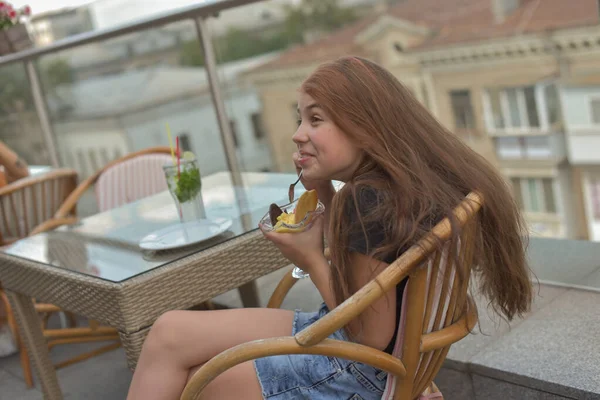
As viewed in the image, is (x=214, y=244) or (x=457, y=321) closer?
(x=457, y=321)

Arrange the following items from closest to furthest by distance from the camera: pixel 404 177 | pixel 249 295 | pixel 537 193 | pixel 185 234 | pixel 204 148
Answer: pixel 404 177, pixel 185 234, pixel 249 295, pixel 204 148, pixel 537 193

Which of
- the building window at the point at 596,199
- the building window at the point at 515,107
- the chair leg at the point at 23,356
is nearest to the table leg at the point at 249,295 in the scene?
the chair leg at the point at 23,356

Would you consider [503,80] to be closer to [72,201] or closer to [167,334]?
[72,201]

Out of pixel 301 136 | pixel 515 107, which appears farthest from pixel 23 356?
pixel 515 107

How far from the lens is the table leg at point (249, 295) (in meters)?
2.54

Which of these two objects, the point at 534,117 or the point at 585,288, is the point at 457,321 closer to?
the point at 585,288

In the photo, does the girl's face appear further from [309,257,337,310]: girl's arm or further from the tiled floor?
the tiled floor

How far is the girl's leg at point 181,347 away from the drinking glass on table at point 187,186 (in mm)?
543

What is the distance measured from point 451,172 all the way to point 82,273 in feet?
3.09

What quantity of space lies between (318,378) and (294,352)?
0.58 ft

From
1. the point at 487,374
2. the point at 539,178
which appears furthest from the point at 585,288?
the point at 539,178

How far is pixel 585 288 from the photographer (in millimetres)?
2344

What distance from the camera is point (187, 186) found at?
6.89 ft

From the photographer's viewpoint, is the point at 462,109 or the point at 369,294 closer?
the point at 369,294
